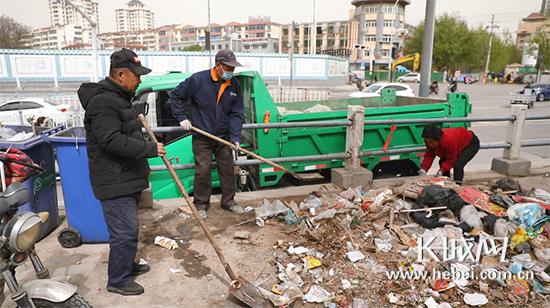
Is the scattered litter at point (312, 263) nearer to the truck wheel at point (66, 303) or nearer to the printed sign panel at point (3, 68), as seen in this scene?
the truck wheel at point (66, 303)

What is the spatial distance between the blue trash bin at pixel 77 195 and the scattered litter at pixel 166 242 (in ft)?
1.67

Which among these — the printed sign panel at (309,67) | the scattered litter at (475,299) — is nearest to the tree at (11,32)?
the printed sign panel at (309,67)

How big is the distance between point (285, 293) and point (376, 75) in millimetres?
47600

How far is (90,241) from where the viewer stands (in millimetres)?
3900

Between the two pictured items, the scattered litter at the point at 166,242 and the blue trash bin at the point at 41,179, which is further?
the scattered litter at the point at 166,242

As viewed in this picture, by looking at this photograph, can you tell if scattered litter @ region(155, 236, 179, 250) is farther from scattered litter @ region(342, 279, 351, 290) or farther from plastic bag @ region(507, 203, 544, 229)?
plastic bag @ region(507, 203, 544, 229)

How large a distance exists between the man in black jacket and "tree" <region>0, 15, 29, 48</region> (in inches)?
1948

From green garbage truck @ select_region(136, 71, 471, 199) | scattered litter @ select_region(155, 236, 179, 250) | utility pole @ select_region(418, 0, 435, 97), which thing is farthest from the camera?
utility pole @ select_region(418, 0, 435, 97)

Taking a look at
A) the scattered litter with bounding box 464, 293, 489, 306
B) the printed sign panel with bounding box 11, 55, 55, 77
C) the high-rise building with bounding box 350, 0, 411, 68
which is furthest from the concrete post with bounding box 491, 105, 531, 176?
the high-rise building with bounding box 350, 0, 411, 68

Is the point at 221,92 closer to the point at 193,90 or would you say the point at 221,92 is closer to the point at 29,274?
the point at 193,90

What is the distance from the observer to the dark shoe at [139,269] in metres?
3.38

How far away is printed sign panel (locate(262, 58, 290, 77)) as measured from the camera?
110 ft

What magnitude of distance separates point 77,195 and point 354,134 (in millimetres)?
3501

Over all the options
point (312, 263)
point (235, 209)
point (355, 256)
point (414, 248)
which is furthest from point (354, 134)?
point (312, 263)
